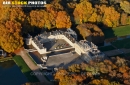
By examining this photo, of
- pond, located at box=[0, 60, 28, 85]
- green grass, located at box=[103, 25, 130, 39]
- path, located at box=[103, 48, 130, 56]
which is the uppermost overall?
green grass, located at box=[103, 25, 130, 39]

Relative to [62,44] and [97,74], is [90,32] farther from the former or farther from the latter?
[97,74]

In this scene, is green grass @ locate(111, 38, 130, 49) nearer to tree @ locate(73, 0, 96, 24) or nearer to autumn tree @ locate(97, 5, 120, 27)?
autumn tree @ locate(97, 5, 120, 27)

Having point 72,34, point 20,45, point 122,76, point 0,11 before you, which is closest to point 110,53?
point 72,34

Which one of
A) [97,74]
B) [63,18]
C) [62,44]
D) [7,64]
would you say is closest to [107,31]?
[63,18]

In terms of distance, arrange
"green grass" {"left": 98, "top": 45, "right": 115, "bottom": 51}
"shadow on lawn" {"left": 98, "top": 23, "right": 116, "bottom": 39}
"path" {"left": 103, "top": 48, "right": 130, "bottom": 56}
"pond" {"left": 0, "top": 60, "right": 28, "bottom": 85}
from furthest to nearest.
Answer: "shadow on lawn" {"left": 98, "top": 23, "right": 116, "bottom": 39} < "green grass" {"left": 98, "top": 45, "right": 115, "bottom": 51} < "path" {"left": 103, "top": 48, "right": 130, "bottom": 56} < "pond" {"left": 0, "top": 60, "right": 28, "bottom": 85}

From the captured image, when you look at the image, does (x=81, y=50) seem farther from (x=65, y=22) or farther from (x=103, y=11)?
(x=103, y=11)

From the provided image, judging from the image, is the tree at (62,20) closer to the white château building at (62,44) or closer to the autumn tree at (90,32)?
the white château building at (62,44)

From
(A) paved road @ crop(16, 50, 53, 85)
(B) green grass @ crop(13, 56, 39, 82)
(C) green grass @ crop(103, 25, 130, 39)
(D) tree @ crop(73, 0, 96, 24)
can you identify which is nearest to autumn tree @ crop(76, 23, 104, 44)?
(D) tree @ crop(73, 0, 96, 24)
